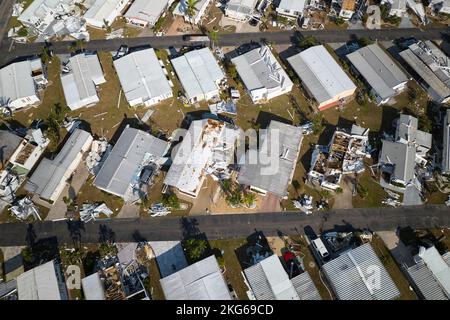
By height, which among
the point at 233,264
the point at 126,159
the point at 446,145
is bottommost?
the point at 233,264

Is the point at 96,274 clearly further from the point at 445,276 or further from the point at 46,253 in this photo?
the point at 445,276

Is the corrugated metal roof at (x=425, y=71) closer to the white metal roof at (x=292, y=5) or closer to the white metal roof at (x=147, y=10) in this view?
the white metal roof at (x=292, y=5)

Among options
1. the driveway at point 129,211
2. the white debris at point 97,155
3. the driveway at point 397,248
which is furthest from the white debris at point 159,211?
the driveway at point 397,248

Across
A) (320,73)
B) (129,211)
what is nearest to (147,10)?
(320,73)

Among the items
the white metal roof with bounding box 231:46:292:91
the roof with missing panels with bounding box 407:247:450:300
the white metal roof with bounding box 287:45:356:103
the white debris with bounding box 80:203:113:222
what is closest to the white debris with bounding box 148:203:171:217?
the white debris with bounding box 80:203:113:222

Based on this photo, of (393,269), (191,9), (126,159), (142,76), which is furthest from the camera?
(191,9)

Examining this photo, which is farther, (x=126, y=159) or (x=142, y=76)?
(x=142, y=76)

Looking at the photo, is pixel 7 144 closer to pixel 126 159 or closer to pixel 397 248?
pixel 126 159
